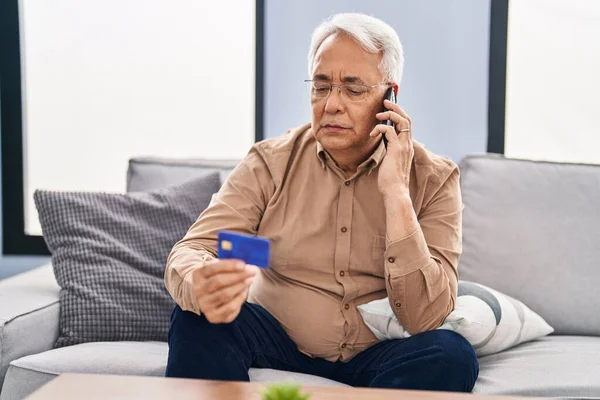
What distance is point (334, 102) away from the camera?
5.85 ft

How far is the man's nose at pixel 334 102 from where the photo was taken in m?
1.78

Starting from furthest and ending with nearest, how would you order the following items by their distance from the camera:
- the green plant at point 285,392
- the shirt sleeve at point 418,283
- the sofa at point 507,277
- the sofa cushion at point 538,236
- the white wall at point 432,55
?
the white wall at point 432,55
the sofa cushion at point 538,236
the sofa at point 507,277
the shirt sleeve at point 418,283
the green plant at point 285,392

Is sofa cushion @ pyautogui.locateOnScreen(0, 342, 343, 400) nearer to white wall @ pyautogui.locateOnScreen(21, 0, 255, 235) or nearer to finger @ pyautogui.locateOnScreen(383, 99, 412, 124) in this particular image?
finger @ pyautogui.locateOnScreen(383, 99, 412, 124)

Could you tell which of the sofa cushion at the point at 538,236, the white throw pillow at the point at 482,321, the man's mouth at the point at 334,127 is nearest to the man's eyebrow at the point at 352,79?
the man's mouth at the point at 334,127

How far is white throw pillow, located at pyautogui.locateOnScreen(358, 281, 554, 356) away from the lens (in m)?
1.68

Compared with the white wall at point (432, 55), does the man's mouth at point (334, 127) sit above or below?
below

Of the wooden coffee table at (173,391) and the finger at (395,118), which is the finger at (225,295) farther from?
the finger at (395,118)

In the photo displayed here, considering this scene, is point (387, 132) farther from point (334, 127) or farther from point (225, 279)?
point (225, 279)

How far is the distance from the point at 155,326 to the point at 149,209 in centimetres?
36

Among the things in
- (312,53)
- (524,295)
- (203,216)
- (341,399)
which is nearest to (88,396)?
(341,399)

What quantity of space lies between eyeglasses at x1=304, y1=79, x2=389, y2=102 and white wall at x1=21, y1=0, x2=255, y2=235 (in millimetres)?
1157

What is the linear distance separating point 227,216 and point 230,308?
0.51 m

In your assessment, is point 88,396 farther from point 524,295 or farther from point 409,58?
point 409,58

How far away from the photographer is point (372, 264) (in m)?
1.81
